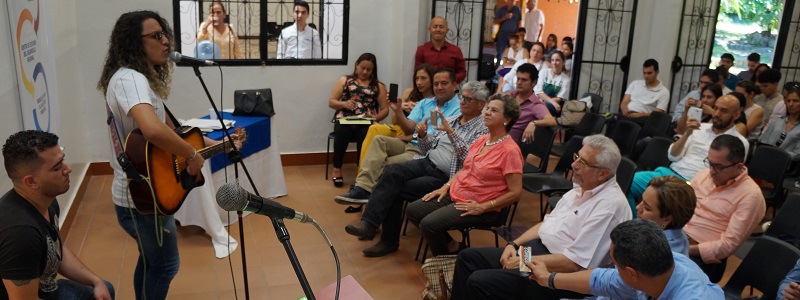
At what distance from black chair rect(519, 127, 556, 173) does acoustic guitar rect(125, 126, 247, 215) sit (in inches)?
114

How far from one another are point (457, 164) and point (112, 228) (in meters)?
2.53

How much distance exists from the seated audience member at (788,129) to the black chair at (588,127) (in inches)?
55.2

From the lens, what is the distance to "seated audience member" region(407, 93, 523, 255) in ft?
12.1

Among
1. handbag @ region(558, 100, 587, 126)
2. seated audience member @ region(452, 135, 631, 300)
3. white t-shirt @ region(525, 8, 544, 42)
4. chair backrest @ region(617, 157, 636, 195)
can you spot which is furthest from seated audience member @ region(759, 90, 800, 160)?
white t-shirt @ region(525, 8, 544, 42)

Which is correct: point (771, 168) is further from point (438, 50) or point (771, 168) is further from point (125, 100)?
point (125, 100)

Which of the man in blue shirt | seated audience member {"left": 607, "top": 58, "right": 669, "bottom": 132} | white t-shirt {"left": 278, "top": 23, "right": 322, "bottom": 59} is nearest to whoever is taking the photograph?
white t-shirt {"left": 278, "top": 23, "right": 322, "bottom": 59}

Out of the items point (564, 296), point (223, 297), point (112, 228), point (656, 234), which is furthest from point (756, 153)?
point (112, 228)

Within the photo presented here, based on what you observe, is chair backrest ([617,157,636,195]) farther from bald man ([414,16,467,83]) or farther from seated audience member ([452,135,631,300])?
bald man ([414,16,467,83])

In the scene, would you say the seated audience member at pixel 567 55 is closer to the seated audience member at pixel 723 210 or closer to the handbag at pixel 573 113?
the handbag at pixel 573 113

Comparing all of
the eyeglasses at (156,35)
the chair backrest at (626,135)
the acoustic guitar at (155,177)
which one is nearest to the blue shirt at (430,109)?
the chair backrest at (626,135)

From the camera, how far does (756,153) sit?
15.5 feet

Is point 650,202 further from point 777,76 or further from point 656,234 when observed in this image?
point 777,76

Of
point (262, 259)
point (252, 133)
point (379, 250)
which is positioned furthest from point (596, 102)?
point (262, 259)

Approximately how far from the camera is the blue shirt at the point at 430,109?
4.93 m
